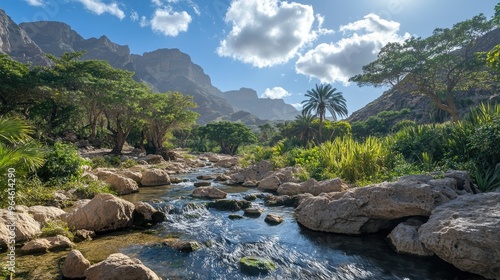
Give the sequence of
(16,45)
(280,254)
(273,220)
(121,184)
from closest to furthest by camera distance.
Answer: (280,254)
(273,220)
(121,184)
(16,45)

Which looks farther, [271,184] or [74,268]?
[271,184]

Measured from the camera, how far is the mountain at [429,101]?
52922 mm

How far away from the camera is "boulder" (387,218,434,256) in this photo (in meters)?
6.55

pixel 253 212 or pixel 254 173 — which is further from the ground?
pixel 254 173

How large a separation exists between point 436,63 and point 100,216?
30671 millimetres

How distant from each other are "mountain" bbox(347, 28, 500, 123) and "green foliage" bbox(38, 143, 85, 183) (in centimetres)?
4140

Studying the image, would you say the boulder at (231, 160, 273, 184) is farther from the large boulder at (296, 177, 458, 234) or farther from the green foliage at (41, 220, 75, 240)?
the green foliage at (41, 220, 75, 240)

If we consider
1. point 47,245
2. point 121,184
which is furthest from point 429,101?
point 47,245

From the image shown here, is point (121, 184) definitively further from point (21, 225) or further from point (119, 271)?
point (119, 271)

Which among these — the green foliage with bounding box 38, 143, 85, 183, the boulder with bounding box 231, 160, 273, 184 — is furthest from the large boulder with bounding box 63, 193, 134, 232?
the boulder with bounding box 231, 160, 273, 184

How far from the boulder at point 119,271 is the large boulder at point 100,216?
3.16 m

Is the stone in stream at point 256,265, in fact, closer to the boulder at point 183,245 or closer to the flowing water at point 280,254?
the flowing water at point 280,254

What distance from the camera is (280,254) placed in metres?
6.95

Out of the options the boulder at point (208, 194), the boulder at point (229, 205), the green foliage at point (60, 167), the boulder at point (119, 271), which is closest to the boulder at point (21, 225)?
the boulder at point (119, 271)
